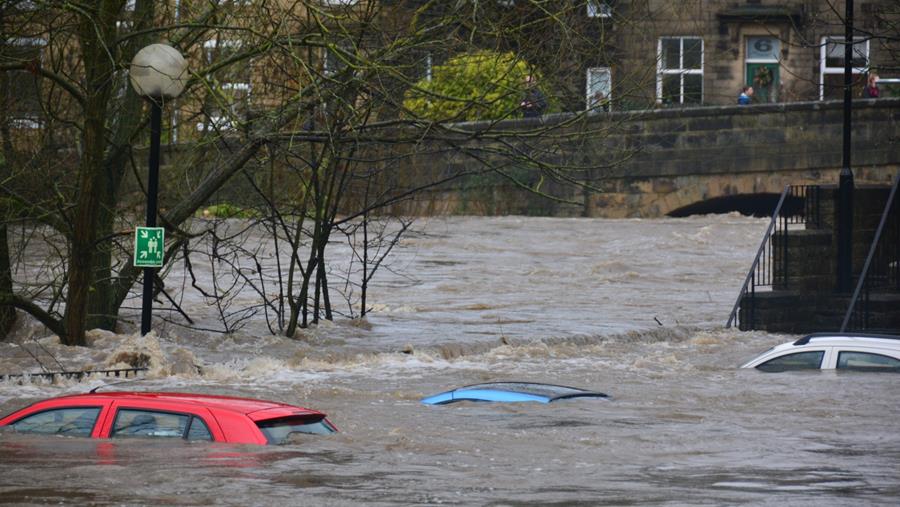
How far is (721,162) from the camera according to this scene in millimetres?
44750

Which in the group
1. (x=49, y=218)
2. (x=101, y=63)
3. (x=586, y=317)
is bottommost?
(x=586, y=317)

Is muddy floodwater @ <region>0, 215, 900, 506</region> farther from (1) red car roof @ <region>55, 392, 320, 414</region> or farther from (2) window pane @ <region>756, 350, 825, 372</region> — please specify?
(1) red car roof @ <region>55, 392, 320, 414</region>

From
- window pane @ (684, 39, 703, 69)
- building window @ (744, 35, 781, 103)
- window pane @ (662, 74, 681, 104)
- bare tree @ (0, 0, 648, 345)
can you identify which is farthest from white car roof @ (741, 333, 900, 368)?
building window @ (744, 35, 781, 103)

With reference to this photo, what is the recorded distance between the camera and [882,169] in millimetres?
42969

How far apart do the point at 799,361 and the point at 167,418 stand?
24.5 ft

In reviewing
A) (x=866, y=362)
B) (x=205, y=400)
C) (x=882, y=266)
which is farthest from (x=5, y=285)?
(x=882, y=266)

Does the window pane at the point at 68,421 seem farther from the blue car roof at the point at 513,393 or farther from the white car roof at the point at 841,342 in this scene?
the white car roof at the point at 841,342

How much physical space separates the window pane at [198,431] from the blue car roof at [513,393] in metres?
3.82

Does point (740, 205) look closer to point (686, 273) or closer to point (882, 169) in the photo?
point (882, 169)

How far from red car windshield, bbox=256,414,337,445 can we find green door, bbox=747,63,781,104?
3910 centimetres

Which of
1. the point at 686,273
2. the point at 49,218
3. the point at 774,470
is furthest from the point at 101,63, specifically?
the point at 686,273

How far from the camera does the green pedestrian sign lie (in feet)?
53.4

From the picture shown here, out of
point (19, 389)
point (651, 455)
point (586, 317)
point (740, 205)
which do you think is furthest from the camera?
point (740, 205)

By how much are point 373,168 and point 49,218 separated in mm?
6659
